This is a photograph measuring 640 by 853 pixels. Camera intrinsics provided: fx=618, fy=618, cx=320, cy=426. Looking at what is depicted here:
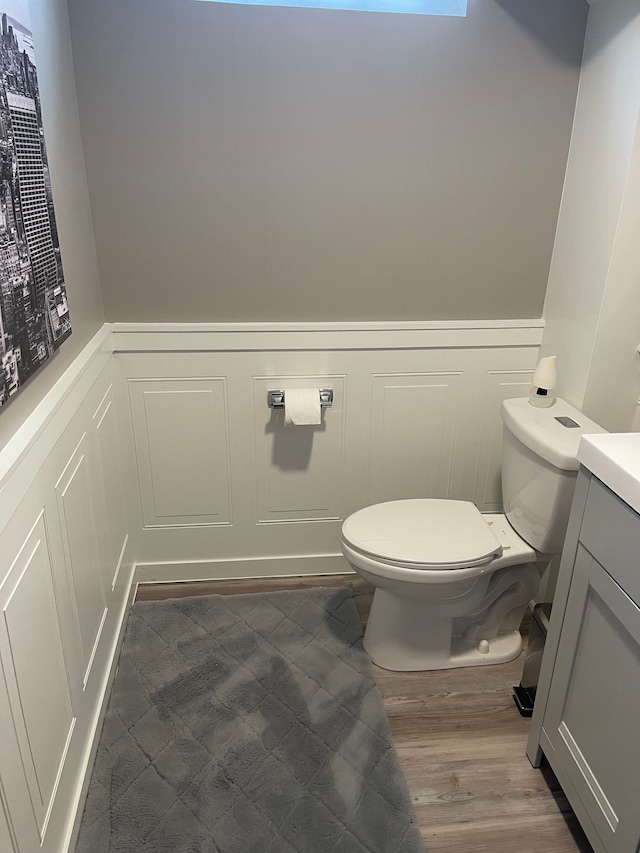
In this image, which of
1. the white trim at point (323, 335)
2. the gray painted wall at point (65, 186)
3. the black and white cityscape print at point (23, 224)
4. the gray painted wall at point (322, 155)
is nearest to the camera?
the black and white cityscape print at point (23, 224)

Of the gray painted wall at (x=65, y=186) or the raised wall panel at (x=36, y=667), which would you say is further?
the gray painted wall at (x=65, y=186)

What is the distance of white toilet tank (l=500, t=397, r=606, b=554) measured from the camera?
1.68 m

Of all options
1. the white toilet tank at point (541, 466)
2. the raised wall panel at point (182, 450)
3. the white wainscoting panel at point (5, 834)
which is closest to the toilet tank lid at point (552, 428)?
the white toilet tank at point (541, 466)

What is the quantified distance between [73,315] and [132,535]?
0.93 metres

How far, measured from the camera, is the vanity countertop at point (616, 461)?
1.12 meters

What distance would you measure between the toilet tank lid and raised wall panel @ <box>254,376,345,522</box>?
0.60 meters

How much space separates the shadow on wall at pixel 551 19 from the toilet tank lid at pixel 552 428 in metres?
1.04

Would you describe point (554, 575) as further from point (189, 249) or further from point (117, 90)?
point (117, 90)

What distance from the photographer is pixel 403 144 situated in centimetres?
A: 190

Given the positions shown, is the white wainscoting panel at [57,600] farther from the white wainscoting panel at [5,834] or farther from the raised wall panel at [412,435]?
Answer: the raised wall panel at [412,435]

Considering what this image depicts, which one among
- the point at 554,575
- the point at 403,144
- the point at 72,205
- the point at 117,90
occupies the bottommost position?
the point at 554,575

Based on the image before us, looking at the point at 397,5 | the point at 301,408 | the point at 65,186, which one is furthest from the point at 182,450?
Result: the point at 397,5

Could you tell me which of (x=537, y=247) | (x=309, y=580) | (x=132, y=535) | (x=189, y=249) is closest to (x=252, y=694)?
(x=309, y=580)

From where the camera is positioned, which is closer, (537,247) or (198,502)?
(537,247)
